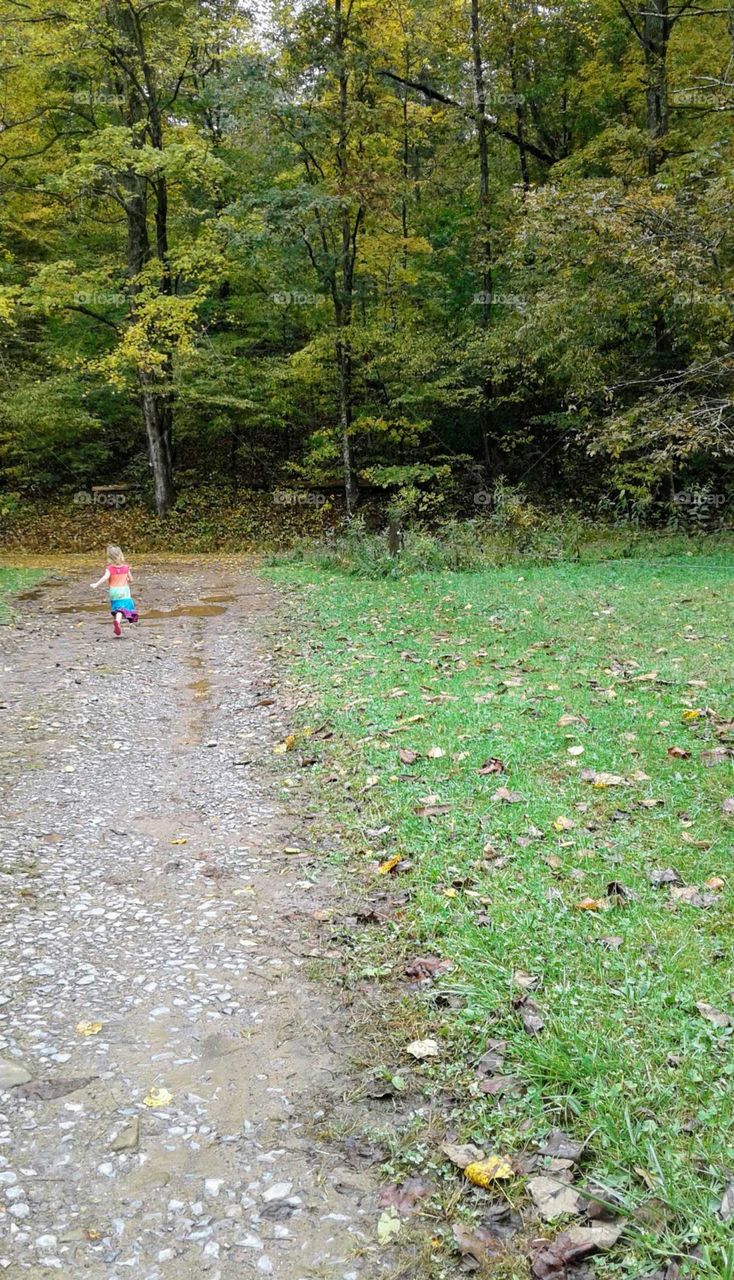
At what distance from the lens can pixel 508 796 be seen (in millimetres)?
4688

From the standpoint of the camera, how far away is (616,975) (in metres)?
2.98

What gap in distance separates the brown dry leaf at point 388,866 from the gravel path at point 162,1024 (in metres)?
0.37

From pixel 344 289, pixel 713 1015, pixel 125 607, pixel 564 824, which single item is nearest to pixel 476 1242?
pixel 713 1015

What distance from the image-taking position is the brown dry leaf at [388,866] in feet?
13.7

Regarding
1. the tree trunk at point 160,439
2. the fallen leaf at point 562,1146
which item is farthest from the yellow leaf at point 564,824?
the tree trunk at point 160,439

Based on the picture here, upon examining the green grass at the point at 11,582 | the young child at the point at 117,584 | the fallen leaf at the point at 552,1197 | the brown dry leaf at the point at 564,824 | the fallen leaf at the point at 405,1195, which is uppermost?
Result: the young child at the point at 117,584

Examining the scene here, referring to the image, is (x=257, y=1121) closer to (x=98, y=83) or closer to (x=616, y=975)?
(x=616, y=975)

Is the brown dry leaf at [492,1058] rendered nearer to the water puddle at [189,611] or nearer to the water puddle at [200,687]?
the water puddle at [200,687]

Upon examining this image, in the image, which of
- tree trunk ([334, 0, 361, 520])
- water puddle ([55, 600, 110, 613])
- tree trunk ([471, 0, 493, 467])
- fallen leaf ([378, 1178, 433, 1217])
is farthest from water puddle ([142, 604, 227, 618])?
tree trunk ([471, 0, 493, 467])

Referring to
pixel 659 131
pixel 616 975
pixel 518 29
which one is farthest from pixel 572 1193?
pixel 518 29

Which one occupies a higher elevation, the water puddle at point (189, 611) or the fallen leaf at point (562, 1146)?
the water puddle at point (189, 611)

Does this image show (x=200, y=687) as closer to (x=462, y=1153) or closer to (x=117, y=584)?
(x=117, y=584)

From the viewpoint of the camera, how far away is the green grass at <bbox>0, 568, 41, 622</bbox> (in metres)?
12.1

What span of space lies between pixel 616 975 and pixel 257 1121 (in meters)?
1.40
